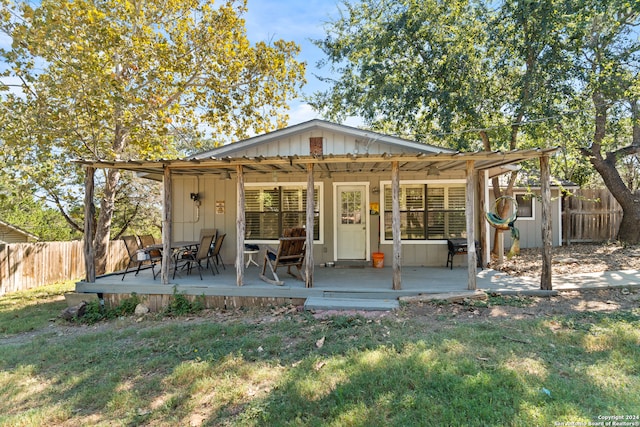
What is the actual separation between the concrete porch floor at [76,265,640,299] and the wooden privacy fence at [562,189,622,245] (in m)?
6.27

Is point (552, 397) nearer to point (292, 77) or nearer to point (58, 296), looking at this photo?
point (58, 296)

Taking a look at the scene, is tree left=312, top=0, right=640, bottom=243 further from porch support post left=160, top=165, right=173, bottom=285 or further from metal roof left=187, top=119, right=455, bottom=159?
porch support post left=160, top=165, right=173, bottom=285

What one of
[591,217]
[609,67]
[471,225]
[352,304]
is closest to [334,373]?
[352,304]

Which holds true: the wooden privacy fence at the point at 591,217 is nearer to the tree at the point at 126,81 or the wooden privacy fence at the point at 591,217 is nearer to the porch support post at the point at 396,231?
the porch support post at the point at 396,231

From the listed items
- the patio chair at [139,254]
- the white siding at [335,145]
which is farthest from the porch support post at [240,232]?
the white siding at [335,145]

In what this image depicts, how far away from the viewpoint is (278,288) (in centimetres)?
569

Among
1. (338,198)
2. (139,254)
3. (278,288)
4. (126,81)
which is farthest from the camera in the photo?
(126,81)

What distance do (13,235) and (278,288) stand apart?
1766cm

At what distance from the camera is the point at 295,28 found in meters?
11.6

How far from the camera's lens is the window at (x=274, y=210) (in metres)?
8.28

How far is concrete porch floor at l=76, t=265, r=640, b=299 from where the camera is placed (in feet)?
18.4

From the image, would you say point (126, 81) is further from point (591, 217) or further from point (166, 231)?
point (591, 217)

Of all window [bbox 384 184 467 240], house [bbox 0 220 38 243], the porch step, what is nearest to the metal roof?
window [bbox 384 184 467 240]

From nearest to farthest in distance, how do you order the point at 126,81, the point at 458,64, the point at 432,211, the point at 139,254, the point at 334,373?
1. the point at 334,373
2. the point at 139,254
3. the point at 432,211
4. the point at 126,81
5. the point at 458,64
